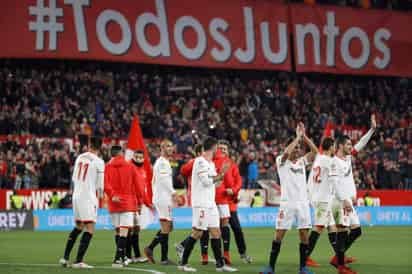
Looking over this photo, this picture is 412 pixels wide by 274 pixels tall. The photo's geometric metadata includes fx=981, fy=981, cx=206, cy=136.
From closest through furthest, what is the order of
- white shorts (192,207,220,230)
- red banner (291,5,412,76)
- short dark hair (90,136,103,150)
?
white shorts (192,207,220,230) → short dark hair (90,136,103,150) → red banner (291,5,412,76)

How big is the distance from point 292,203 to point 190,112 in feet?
90.8

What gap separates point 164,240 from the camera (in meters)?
19.1

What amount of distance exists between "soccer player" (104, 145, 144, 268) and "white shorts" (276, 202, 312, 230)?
11.4 ft

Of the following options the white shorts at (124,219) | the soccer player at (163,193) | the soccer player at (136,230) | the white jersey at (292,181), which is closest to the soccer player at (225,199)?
the soccer player at (163,193)

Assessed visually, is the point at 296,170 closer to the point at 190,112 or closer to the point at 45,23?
the point at 45,23

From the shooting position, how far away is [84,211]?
59.2 feet

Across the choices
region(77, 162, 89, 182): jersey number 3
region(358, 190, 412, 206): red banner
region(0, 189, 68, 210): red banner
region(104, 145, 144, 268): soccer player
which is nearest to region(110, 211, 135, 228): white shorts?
region(104, 145, 144, 268): soccer player

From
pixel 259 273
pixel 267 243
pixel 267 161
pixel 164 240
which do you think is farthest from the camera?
pixel 267 161

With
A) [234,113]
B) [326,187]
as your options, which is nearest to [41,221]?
[234,113]

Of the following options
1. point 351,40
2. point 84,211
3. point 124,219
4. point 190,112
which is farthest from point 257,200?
point 84,211

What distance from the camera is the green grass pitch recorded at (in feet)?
58.8

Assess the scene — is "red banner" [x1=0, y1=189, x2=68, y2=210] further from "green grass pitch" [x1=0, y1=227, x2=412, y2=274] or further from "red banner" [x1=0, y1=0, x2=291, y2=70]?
"red banner" [x1=0, y1=0, x2=291, y2=70]

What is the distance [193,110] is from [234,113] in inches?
83.8

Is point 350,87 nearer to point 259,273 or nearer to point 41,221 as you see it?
point 41,221
